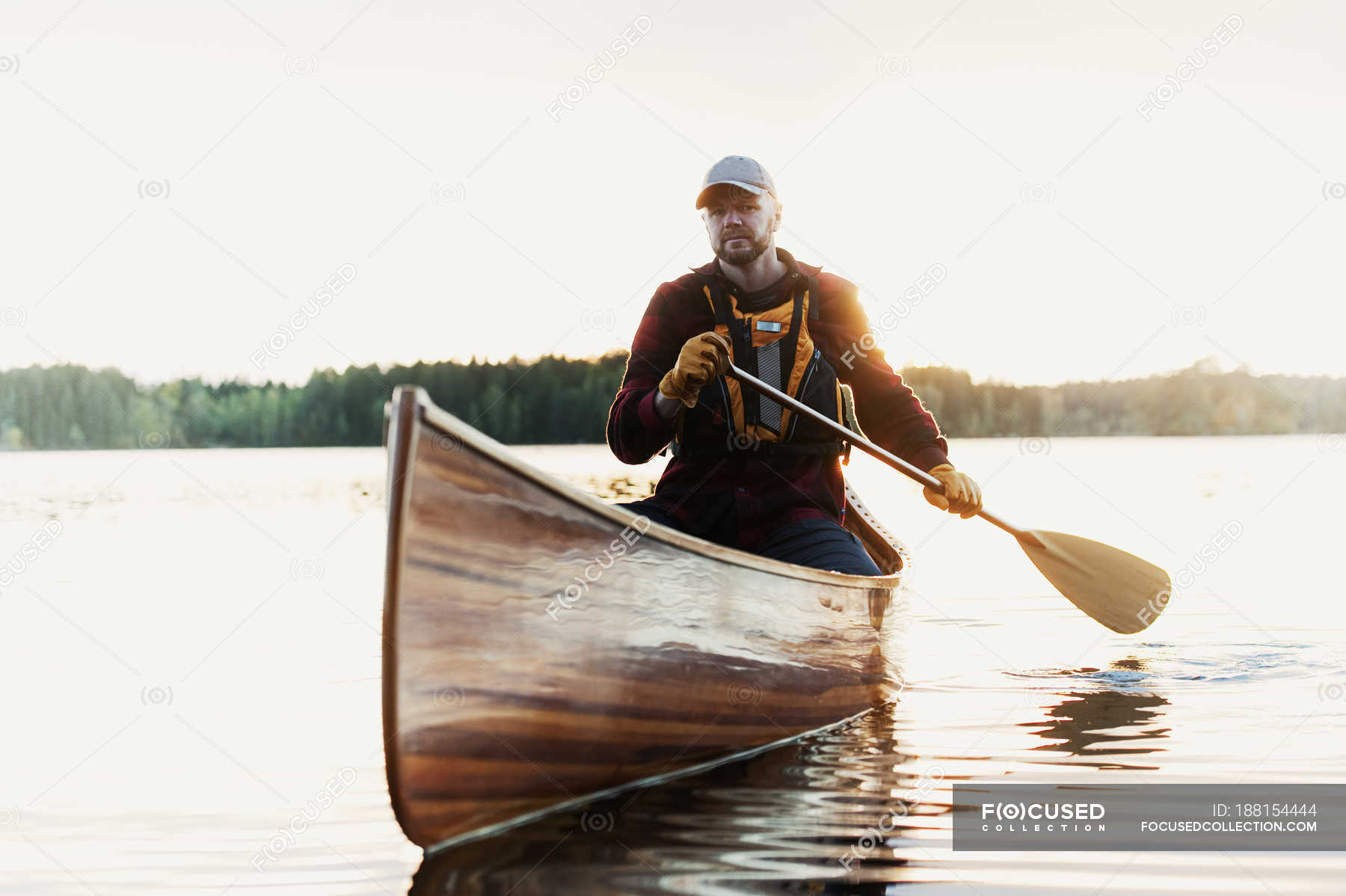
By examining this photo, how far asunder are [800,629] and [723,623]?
460 mm

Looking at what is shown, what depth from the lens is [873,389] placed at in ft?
16.4

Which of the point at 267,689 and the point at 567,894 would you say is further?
the point at 267,689

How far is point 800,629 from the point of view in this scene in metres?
4.10

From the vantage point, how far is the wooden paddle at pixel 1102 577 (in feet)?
19.4

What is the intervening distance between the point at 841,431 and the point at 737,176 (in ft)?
3.38

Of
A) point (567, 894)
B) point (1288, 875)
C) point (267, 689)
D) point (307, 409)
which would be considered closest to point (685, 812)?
point (567, 894)

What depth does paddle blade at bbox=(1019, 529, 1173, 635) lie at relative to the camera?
5.92 meters

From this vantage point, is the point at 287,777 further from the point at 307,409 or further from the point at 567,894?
the point at 307,409

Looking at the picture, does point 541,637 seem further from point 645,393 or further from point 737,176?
point 737,176
